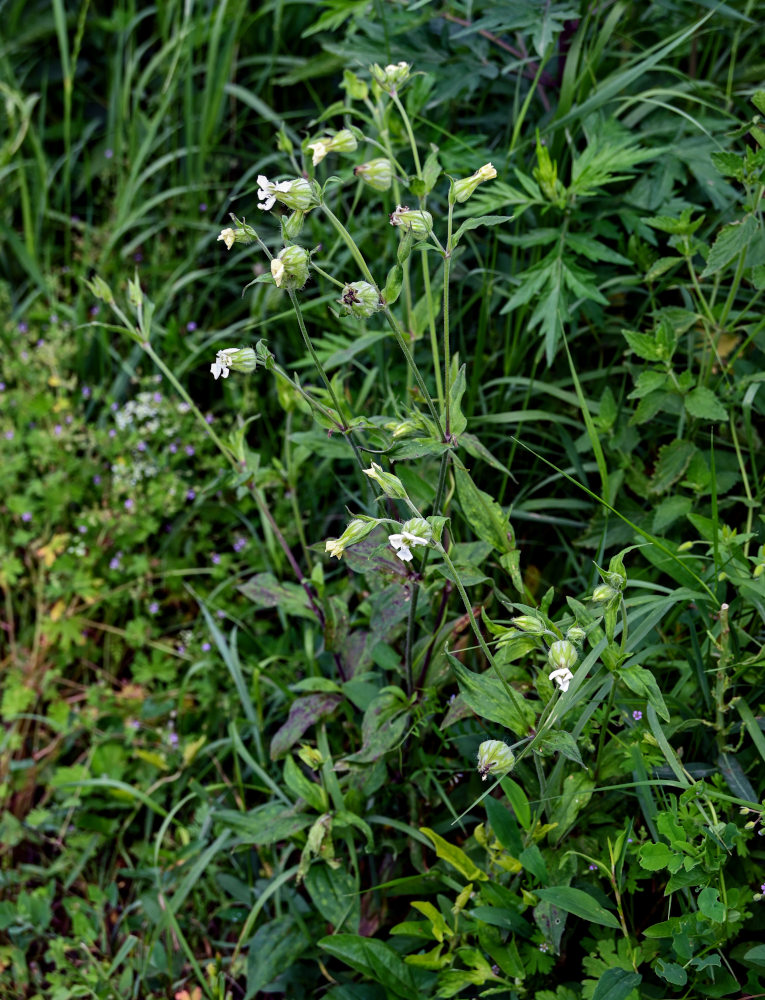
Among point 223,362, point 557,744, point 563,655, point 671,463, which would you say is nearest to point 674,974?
point 557,744

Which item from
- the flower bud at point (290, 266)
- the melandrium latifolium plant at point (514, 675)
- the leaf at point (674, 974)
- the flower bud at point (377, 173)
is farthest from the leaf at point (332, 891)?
the flower bud at point (377, 173)

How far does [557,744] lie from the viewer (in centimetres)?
99

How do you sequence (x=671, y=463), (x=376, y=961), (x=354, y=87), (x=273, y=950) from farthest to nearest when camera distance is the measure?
(x=354, y=87)
(x=671, y=463)
(x=273, y=950)
(x=376, y=961)

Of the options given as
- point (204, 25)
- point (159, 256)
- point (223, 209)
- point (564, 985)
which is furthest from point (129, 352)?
point (564, 985)

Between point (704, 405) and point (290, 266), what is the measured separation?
2.30 feet

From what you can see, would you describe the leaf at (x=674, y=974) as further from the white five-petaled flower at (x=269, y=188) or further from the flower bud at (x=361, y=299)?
the white five-petaled flower at (x=269, y=188)

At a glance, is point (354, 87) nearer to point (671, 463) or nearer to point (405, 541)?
point (671, 463)

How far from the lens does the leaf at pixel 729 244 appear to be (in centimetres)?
132

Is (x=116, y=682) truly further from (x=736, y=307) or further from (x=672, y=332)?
(x=736, y=307)

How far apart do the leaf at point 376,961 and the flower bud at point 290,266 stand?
842mm

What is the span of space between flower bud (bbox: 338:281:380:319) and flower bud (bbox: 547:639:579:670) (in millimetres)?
429

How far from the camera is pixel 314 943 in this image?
1.36 meters

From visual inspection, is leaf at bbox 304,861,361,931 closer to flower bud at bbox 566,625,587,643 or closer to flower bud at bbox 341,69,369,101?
flower bud at bbox 566,625,587,643

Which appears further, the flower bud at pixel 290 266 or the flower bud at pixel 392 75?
the flower bud at pixel 392 75
